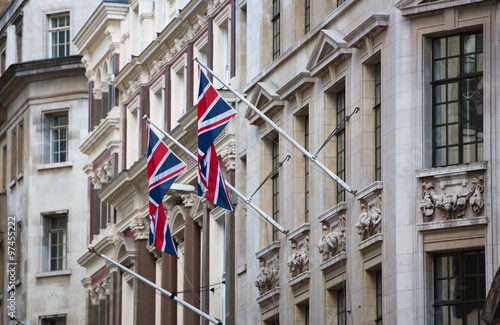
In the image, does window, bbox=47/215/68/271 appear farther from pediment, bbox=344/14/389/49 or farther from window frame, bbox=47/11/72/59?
pediment, bbox=344/14/389/49

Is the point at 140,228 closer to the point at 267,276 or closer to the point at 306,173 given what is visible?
the point at 267,276

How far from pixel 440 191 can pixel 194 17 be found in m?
22.0

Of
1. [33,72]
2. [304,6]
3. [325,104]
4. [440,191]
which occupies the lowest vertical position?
[440,191]

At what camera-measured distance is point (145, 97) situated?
6631 cm

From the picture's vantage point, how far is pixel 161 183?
4797 cm

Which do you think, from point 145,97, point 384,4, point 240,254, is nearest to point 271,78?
point 240,254

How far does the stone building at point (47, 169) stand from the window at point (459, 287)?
41.2 meters

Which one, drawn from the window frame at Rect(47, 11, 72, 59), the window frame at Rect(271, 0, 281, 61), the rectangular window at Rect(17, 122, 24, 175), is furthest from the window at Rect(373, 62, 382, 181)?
the rectangular window at Rect(17, 122, 24, 175)

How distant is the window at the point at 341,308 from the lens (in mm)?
43875

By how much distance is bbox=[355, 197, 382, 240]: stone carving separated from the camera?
4134 centimetres

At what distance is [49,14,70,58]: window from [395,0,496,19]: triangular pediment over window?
44.4 m

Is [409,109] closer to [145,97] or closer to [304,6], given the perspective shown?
[304,6]

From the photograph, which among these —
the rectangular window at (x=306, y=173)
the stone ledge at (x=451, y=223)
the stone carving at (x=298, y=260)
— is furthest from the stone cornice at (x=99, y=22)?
the stone ledge at (x=451, y=223)

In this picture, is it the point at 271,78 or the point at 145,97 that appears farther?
the point at 145,97
